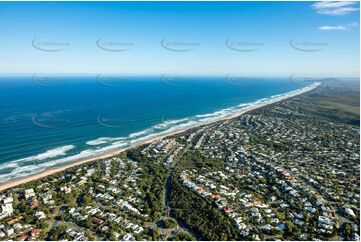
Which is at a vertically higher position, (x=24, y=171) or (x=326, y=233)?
(x=24, y=171)

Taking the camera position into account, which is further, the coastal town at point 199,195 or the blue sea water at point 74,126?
the blue sea water at point 74,126

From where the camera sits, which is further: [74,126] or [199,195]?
[74,126]

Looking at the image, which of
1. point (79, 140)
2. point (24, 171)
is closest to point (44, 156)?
point (24, 171)

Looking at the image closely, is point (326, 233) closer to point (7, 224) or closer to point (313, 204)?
point (313, 204)

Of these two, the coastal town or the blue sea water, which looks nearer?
the coastal town

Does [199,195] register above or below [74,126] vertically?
below

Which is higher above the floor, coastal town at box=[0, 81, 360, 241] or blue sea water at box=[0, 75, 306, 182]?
blue sea water at box=[0, 75, 306, 182]

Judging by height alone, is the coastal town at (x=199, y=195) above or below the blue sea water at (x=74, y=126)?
below

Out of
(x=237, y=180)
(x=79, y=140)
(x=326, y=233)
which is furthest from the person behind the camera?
(x=79, y=140)
